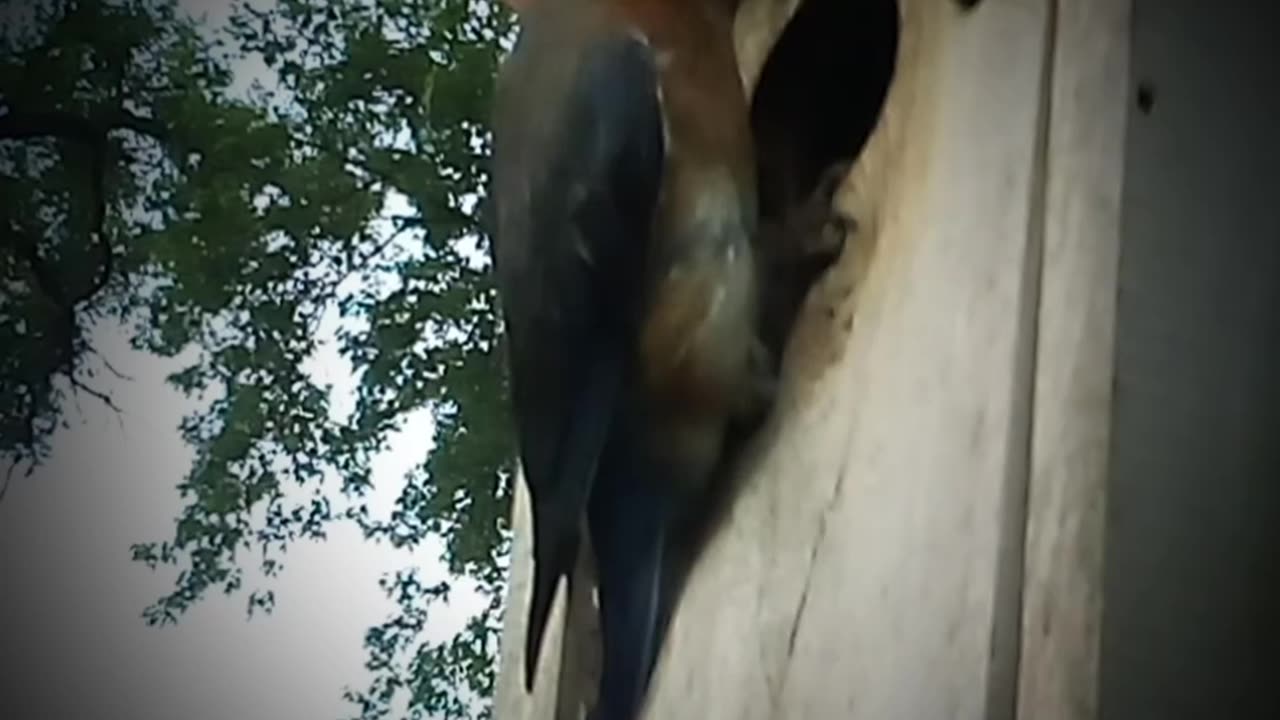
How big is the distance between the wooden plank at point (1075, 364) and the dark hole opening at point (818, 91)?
155mm

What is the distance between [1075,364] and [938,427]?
53 mm

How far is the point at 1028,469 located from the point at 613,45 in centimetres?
23

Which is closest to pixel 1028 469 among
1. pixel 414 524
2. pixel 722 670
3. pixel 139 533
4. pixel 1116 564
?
pixel 1116 564

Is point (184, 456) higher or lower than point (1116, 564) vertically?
higher

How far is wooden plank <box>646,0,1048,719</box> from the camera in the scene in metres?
0.55

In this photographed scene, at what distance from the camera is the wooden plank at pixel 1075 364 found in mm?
516

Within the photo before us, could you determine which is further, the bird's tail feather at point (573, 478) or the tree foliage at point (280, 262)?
the tree foliage at point (280, 262)

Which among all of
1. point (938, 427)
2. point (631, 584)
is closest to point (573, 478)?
point (631, 584)

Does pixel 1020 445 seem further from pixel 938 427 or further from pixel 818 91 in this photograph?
pixel 818 91

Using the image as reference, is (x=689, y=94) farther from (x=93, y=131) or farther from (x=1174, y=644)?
(x=93, y=131)

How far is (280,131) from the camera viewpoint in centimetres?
113

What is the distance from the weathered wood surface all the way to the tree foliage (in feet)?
1.30

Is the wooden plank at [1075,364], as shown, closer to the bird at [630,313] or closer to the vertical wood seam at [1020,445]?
the vertical wood seam at [1020,445]

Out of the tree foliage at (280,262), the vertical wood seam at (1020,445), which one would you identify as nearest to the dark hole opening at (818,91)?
the vertical wood seam at (1020,445)
